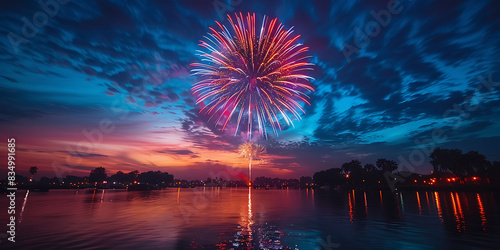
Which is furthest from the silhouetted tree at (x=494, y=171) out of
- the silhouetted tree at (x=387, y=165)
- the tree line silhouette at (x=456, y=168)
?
the silhouetted tree at (x=387, y=165)

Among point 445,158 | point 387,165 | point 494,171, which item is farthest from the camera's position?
point 387,165

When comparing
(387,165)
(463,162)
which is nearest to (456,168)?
(463,162)

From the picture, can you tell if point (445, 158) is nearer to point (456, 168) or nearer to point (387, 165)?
point (456, 168)

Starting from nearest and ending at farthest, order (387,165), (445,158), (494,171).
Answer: (494,171) < (445,158) < (387,165)

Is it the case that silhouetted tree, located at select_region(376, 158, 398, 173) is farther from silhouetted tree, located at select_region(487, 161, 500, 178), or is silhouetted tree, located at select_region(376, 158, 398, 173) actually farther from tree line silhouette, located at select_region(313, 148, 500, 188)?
silhouetted tree, located at select_region(487, 161, 500, 178)

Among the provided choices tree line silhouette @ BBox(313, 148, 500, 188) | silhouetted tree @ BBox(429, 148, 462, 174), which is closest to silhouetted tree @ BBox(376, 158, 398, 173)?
tree line silhouette @ BBox(313, 148, 500, 188)

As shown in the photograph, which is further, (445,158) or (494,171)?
(445,158)

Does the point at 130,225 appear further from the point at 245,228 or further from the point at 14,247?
the point at 245,228

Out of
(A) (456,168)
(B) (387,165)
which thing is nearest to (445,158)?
(A) (456,168)

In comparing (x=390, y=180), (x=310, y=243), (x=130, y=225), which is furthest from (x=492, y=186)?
(x=130, y=225)

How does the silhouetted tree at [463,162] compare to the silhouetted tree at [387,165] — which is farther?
the silhouetted tree at [387,165]

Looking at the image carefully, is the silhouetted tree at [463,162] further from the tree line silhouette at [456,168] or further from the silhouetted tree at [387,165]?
the silhouetted tree at [387,165]

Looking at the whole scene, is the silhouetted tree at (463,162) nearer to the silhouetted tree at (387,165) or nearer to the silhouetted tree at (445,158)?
the silhouetted tree at (445,158)

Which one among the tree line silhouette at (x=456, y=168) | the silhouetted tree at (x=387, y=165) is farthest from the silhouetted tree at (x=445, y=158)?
the silhouetted tree at (x=387, y=165)
